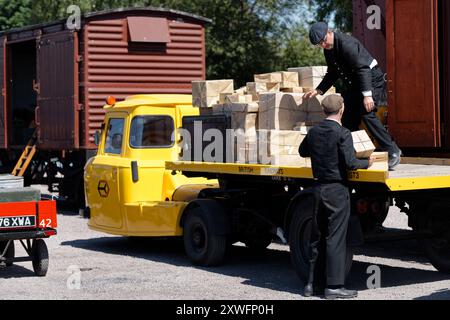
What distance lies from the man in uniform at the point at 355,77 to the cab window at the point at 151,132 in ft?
10.4

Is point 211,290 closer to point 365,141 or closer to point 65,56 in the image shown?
point 365,141

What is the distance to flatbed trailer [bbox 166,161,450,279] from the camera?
9.05 metres

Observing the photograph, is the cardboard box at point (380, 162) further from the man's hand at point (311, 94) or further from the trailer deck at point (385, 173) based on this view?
the man's hand at point (311, 94)

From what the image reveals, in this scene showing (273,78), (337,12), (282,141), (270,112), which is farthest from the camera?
(337,12)

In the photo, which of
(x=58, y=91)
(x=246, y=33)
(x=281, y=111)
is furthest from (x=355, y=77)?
(x=246, y=33)

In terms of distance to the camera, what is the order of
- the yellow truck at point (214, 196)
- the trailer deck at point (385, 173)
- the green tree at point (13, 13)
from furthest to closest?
the green tree at point (13, 13) → the yellow truck at point (214, 196) → the trailer deck at point (385, 173)

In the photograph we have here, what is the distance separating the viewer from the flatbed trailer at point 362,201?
29.7 ft

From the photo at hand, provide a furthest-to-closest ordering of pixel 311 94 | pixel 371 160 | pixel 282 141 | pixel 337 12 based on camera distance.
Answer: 1. pixel 337 12
2. pixel 311 94
3. pixel 282 141
4. pixel 371 160

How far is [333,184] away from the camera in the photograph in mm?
9062

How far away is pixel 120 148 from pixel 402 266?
4.07 m

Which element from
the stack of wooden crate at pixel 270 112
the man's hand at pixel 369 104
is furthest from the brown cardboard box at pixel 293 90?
the man's hand at pixel 369 104

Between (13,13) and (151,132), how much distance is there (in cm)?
3225

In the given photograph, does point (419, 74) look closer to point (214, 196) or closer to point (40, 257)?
point (214, 196)

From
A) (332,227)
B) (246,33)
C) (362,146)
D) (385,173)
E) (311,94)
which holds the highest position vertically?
(246,33)
